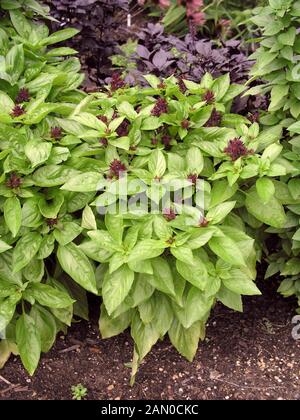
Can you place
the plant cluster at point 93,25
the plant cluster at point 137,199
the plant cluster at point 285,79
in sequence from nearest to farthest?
the plant cluster at point 137,199, the plant cluster at point 285,79, the plant cluster at point 93,25

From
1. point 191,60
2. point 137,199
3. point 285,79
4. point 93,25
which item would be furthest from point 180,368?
point 93,25

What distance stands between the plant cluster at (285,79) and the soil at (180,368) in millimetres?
476

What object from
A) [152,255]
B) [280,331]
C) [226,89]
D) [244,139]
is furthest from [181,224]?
[280,331]

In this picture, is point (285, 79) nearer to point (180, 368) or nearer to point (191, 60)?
point (191, 60)

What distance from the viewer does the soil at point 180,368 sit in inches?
102

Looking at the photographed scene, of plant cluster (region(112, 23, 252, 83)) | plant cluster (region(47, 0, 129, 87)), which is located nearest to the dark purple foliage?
plant cluster (region(112, 23, 252, 83))

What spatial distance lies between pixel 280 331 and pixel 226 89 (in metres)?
1.21

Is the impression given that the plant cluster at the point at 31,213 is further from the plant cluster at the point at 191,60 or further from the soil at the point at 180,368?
the plant cluster at the point at 191,60

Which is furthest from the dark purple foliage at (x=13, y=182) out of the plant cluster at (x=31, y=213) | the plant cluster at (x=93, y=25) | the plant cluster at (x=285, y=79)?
the plant cluster at (x=93, y=25)

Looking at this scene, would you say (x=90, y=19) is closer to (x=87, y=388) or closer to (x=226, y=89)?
(x=226, y=89)

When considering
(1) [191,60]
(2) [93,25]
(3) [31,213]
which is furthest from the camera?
(2) [93,25]

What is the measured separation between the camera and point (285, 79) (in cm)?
262

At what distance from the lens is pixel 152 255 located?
2.09m

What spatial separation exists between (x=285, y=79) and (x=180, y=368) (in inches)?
54.9
